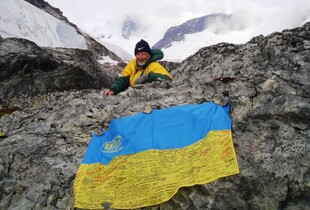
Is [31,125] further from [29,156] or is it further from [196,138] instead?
[196,138]

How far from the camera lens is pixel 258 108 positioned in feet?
14.9

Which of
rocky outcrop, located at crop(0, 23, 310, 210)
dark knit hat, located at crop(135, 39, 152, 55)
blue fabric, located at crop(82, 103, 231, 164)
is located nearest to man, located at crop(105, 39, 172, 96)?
dark knit hat, located at crop(135, 39, 152, 55)

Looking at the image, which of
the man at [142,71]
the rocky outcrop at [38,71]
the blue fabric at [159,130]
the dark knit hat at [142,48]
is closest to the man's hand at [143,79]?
the man at [142,71]

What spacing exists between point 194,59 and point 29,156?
404 centimetres

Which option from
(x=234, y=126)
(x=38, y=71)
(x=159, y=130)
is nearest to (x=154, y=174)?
(x=159, y=130)

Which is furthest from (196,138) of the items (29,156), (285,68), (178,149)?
(29,156)

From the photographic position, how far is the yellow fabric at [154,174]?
4.07 metres

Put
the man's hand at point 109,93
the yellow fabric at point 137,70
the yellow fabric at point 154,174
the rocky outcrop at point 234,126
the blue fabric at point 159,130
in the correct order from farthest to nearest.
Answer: the yellow fabric at point 137,70 → the man's hand at point 109,93 → the blue fabric at point 159,130 → the yellow fabric at point 154,174 → the rocky outcrop at point 234,126

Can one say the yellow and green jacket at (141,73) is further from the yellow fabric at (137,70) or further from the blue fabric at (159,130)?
the blue fabric at (159,130)

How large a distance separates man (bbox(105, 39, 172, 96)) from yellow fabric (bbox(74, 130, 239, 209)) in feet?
7.72

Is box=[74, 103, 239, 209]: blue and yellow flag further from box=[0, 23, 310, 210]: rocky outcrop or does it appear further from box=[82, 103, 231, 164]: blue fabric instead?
box=[0, 23, 310, 210]: rocky outcrop

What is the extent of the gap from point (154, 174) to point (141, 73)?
3234 millimetres

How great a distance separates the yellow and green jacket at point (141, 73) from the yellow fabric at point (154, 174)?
7.95 feet

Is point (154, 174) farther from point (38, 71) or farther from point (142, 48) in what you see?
Answer: point (38, 71)
